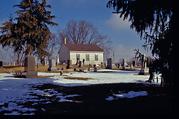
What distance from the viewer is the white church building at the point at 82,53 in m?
79.2

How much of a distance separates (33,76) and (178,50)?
61.1 feet

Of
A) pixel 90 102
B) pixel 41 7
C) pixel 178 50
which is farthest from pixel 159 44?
pixel 41 7

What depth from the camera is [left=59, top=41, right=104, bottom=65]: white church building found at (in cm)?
7925

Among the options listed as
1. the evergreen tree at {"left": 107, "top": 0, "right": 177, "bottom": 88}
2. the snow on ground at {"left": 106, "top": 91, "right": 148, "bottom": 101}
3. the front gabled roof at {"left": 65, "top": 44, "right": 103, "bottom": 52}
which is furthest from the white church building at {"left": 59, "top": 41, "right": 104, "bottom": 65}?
the evergreen tree at {"left": 107, "top": 0, "right": 177, "bottom": 88}

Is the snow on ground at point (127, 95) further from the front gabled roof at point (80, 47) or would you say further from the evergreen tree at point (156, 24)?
the front gabled roof at point (80, 47)

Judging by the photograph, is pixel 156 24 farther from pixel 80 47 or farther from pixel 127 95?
pixel 80 47

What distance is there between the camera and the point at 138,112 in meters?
9.91

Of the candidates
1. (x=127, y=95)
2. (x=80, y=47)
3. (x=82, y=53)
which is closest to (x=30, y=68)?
(x=127, y=95)

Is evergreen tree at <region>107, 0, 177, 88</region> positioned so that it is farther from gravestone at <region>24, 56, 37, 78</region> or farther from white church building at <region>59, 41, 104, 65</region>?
white church building at <region>59, 41, 104, 65</region>

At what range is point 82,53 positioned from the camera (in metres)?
80.3

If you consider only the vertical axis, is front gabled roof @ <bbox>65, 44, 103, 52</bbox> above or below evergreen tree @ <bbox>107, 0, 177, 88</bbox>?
above

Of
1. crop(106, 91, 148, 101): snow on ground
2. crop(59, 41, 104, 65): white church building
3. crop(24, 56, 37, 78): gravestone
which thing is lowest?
crop(106, 91, 148, 101): snow on ground

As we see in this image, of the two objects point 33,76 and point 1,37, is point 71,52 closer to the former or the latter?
point 1,37

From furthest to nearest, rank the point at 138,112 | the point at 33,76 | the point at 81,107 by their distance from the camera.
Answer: the point at 33,76 < the point at 81,107 < the point at 138,112
